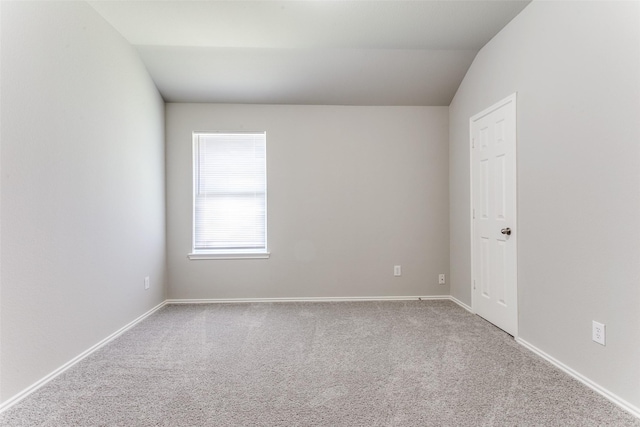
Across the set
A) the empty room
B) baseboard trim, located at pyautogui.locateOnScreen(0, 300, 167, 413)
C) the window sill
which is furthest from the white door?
baseboard trim, located at pyautogui.locateOnScreen(0, 300, 167, 413)

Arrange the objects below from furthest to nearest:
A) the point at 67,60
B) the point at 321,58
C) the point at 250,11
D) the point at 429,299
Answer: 1. the point at 429,299
2. the point at 321,58
3. the point at 250,11
4. the point at 67,60

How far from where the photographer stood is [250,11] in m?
2.59

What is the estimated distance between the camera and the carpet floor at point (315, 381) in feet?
5.35

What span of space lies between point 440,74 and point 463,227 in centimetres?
165

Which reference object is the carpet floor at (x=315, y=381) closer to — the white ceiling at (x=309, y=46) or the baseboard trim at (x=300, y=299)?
the baseboard trim at (x=300, y=299)

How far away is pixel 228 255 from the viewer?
12.4ft

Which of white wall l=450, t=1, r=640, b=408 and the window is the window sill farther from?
white wall l=450, t=1, r=640, b=408

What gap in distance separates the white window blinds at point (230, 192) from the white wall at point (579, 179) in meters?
2.60

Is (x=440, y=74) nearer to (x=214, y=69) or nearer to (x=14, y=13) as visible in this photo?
(x=214, y=69)

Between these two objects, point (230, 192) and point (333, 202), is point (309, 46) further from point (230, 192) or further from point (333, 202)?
point (230, 192)

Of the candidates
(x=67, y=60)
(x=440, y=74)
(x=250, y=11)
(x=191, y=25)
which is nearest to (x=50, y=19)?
(x=67, y=60)

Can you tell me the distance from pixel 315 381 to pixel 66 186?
6.81ft

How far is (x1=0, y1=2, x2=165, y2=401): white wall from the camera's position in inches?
70.6

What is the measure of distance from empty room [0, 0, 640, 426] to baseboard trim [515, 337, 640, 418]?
0.6 inches
